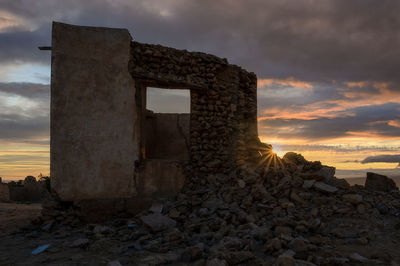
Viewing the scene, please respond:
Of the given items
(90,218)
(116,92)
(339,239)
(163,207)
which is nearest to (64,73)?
(116,92)

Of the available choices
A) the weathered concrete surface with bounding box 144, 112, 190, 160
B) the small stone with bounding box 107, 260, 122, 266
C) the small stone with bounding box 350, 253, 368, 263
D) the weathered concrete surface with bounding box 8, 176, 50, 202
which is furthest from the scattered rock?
the weathered concrete surface with bounding box 8, 176, 50, 202

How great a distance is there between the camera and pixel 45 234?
5.84 meters

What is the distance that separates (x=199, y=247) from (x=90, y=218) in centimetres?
301

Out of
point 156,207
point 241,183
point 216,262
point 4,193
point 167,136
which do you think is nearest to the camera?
point 216,262

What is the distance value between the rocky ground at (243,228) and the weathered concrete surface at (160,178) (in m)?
0.24

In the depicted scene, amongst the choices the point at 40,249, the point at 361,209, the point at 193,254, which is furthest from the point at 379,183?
the point at 40,249

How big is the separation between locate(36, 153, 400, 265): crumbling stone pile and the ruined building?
0.56 metres

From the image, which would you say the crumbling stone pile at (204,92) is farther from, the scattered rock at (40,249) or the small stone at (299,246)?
the scattered rock at (40,249)

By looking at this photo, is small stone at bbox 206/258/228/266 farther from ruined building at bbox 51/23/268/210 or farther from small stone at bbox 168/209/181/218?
ruined building at bbox 51/23/268/210

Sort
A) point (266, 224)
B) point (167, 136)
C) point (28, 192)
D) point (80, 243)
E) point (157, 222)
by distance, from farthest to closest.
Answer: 1. point (28, 192)
2. point (167, 136)
3. point (157, 222)
4. point (266, 224)
5. point (80, 243)

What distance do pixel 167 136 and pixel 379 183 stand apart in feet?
18.9

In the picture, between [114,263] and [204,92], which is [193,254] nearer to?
[114,263]

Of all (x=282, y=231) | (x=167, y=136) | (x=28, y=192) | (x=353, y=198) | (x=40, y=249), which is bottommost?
(x=28, y=192)

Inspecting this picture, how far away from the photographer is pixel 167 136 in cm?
924
